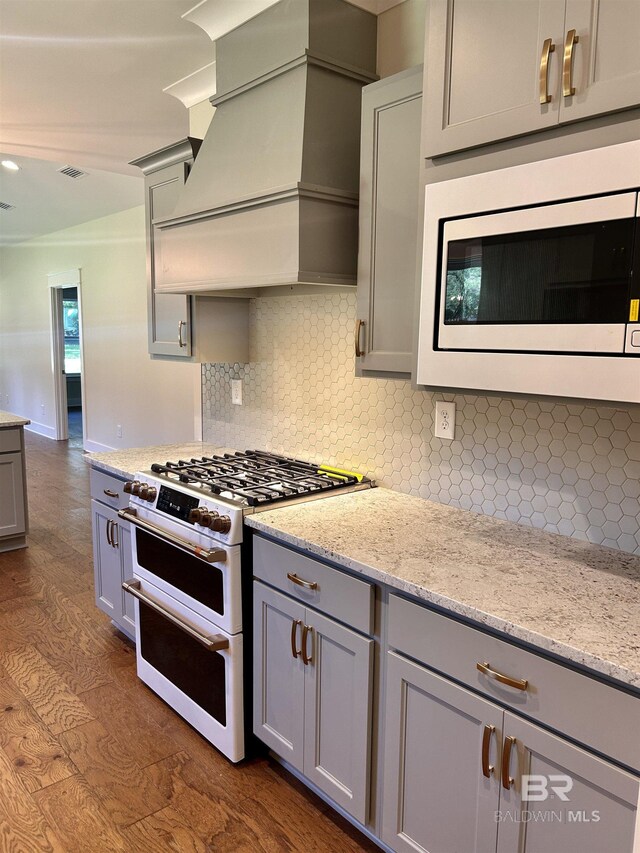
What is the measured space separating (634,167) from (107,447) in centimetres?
684

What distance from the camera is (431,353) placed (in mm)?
1712

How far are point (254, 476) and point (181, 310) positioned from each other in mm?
968

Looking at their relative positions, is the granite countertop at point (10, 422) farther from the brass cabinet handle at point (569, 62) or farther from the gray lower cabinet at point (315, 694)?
the brass cabinet handle at point (569, 62)

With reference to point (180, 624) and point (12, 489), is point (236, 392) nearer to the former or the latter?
point (180, 624)

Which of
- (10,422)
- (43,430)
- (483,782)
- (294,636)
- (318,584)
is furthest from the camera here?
(43,430)

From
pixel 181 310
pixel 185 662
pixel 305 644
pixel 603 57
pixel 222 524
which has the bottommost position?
pixel 185 662

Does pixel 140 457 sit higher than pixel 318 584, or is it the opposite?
pixel 140 457

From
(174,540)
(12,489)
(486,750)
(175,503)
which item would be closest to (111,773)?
(174,540)

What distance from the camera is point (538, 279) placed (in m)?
1.46

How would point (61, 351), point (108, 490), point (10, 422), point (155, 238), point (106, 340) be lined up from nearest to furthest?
point (108, 490), point (155, 238), point (10, 422), point (106, 340), point (61, 351)

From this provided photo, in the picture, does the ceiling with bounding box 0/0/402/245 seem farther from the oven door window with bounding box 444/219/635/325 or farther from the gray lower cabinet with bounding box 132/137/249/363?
the oven door window with bounding box 444/219/635/325

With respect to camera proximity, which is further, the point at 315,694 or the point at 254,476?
the point at 254,476

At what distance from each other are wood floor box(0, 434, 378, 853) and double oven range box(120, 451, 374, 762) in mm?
114

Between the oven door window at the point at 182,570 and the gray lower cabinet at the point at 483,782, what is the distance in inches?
28.0
